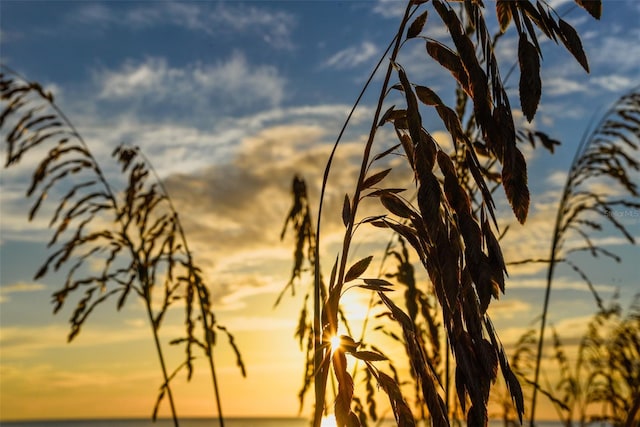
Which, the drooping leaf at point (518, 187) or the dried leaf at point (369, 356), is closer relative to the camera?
the drooping leaf at point (518, 187)

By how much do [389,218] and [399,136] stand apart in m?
0.16

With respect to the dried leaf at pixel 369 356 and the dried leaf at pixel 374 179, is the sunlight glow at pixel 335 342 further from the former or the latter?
the dried leaf at pixel 374 179

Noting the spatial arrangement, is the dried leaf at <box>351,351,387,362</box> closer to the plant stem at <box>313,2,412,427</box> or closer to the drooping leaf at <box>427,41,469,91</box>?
the plant stem at <box>313,2,412,427</box>

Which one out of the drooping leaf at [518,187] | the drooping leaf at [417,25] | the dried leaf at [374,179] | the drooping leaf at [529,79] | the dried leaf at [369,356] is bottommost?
the dried leaf at [369,356]

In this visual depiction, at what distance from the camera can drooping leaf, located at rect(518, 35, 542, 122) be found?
3.90 ft

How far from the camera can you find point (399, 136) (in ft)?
4.83

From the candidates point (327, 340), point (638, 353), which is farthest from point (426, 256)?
point (638, 353)

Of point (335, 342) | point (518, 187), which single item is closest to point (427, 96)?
point (518, 187)

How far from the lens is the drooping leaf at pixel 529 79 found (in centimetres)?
119

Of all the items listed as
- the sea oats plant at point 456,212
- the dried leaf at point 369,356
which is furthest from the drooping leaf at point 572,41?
the dried leaf at point 369,356

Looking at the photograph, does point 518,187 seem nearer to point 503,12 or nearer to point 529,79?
point 529,79

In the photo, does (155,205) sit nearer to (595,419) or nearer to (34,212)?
(34,212)

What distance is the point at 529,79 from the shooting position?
121 cm

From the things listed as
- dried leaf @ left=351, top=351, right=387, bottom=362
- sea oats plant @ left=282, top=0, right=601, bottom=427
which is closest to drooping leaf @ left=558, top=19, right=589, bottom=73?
sea oats plant @ left=282, top=0, right=601, bottom=427
